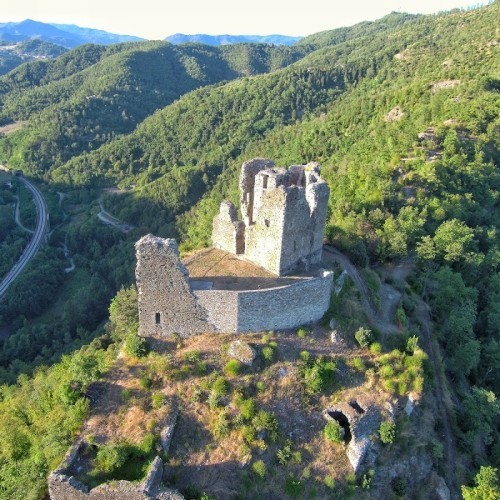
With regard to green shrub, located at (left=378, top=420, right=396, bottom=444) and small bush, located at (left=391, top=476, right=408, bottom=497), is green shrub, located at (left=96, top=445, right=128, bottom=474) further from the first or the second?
small bush, located at (left=391, top=476, right=408, bottom=497)

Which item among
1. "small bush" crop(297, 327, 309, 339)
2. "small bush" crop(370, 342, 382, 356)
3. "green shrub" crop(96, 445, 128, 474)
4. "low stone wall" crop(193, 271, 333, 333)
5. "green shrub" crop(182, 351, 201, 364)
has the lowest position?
"green shrub" crop(96, 445, 128, 474)

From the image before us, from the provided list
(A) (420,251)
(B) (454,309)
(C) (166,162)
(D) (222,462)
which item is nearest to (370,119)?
(A) (420,251)

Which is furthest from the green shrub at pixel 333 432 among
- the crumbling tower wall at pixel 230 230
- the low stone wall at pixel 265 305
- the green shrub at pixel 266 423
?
the crumbling tower wall at pixel 230 230

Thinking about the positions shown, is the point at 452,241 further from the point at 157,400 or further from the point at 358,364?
the point at 157,400

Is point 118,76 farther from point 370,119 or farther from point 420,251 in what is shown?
point 420,251

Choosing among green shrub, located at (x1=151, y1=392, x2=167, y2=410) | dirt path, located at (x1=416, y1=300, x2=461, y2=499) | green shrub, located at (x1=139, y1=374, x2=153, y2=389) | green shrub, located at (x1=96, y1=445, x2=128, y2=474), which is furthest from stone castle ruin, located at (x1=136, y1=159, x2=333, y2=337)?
dirt path, located at (x1=416, y1=300, x2=461, y2=499)

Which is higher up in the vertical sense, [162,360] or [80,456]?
[162,360]
